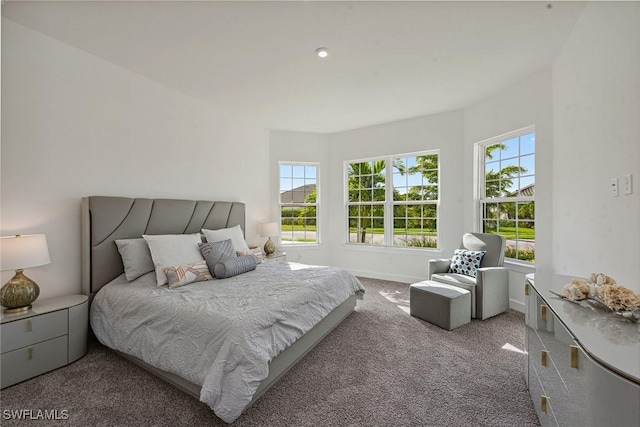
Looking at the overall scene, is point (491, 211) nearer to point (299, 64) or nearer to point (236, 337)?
point (299, 64)

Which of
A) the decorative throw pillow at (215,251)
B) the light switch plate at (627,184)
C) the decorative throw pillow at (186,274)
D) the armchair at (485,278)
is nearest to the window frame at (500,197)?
the armchair at (485,278)

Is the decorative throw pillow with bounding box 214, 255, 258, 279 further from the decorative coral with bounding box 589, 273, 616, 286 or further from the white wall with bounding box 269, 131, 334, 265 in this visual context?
the decorative coral with bounding box 589, 273, 616, 286

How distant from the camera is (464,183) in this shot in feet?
14.0

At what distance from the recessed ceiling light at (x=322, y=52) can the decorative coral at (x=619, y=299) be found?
2.66 meters

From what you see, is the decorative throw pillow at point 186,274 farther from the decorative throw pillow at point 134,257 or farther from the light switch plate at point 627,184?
the light switch plate at point 627,184

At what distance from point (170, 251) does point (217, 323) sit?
1317 millimetres

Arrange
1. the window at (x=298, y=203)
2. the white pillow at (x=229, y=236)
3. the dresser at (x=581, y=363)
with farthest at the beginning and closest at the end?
the window at (x=298, y=203), the white pillow at (x=229, y=236), the dresser at (x=581, y=363)

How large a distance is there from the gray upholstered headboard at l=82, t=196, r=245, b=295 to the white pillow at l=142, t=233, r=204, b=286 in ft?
0.84

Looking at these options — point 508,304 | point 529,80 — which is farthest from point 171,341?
point 529,80

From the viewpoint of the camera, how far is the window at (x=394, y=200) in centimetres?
470

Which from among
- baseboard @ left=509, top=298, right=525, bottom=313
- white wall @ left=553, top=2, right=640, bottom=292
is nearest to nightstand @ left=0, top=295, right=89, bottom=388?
white wall @ left=553, top=2, right=640, bottom=292

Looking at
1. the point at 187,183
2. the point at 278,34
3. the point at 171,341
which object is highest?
the point at 278,34

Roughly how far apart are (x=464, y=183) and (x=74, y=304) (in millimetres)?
4862

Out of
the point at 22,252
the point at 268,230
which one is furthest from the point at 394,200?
the point at 22,252
